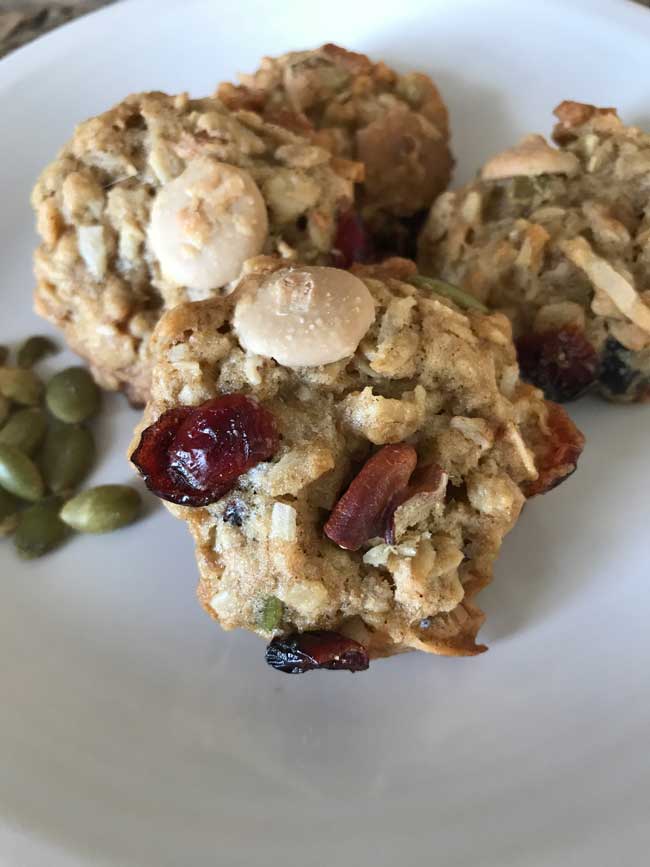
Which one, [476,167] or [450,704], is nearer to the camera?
[450,704]

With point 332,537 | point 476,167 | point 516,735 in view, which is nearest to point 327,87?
point 476,167

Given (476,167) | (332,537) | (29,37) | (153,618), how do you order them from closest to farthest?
(332,537)
(153,618)
(476,167)
(29,37)

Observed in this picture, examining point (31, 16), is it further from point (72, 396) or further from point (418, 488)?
point (418, 488)

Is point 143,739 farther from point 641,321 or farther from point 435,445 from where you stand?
point 641,321

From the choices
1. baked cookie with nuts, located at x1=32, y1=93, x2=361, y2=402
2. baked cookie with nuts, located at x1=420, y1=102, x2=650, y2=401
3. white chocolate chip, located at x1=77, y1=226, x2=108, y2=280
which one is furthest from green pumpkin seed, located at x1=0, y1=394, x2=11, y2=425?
baked cookie with nuts, located at x1=420, y1=102, x2=650, y2=401

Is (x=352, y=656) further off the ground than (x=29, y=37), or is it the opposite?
(x=29, y=37)

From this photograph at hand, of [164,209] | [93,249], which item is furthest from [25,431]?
[164,209]

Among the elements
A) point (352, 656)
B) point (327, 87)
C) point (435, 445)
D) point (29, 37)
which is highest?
point (29, 37)
